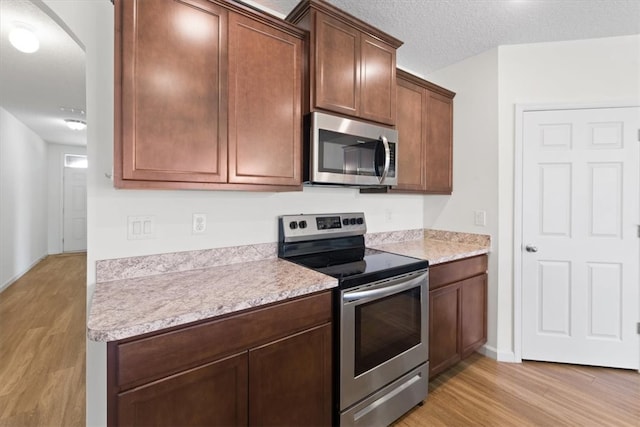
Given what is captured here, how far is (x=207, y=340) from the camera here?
1.13 meters

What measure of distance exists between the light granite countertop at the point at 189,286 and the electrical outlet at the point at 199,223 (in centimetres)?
12

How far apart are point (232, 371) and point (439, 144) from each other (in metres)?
2.38

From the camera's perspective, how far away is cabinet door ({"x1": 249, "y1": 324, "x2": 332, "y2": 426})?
1269 millimetres

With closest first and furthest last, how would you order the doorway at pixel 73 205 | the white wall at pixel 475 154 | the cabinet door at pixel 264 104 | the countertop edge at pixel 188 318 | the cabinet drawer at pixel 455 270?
the countertop edge at pixel 188 318 < the cabinet door at pixel 264 104 < the cabinet drawer at pixel 455 270 < the white wall at pixel 475 154 < the doorway at pixel 73 205

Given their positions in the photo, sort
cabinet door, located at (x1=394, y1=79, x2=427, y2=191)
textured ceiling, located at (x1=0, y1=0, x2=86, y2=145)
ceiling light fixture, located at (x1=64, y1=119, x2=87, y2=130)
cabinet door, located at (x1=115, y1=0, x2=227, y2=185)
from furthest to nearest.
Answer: ceiling light fixture, located at (x1=64, y1=119, x2=87, y2=130)
cabinet door, located at (x1=394, y1=79, x2=427, y2=191)
textured ceiling, located at (x1=0, y1=0, x2=86, y2=145)
cabinet door, located at (x1=115, y1=0, x2=227, y2=185)

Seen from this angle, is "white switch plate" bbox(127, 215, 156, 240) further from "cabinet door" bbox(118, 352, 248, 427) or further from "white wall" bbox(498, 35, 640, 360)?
"white wall" bbox(498, 35, 640, 360)

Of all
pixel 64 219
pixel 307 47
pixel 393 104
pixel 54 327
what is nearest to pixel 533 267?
pixel 393 104

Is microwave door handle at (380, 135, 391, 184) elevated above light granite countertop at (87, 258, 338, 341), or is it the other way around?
microwave door handle at (380, 135, 391, 184)

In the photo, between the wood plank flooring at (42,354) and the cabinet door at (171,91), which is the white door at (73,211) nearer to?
the wood plank flooring at (42,354)

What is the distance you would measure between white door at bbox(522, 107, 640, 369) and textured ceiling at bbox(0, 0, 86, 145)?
347cm

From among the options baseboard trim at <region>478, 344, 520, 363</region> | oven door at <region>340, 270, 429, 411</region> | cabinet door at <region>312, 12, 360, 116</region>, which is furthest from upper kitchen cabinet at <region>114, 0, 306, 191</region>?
baseboard trim at <region>478, 344, 520, 363</region>

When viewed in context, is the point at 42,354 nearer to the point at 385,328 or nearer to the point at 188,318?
the point at 188,318

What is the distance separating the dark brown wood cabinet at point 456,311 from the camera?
6.77 ft

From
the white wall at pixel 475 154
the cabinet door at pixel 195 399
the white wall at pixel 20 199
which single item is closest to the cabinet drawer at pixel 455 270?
the white wall at pixel 475 154
